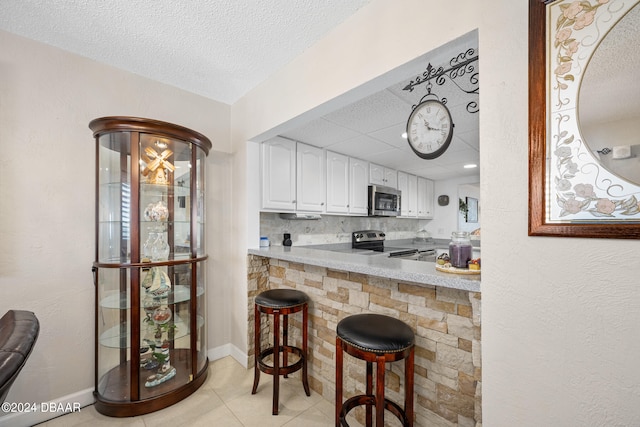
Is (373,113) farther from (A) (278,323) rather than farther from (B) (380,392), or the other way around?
(B) (380,392)

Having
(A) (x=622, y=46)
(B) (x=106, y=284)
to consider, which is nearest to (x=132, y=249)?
(B) (x=106, y=284)

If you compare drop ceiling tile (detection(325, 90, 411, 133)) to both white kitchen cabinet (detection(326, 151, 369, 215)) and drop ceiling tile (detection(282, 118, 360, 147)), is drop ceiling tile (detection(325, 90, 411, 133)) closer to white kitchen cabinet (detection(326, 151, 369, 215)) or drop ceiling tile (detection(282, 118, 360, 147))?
drop ceiling tile (detection(282, 118, 360, 147))

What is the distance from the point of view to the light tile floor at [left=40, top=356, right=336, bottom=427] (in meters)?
1.78

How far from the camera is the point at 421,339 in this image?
4.89 ft

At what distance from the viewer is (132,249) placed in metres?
1.85

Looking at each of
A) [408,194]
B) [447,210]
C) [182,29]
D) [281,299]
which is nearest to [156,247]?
[281,299]

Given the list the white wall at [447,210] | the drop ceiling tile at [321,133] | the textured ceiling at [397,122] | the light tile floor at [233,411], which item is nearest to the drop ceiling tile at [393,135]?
the textured ceiling at [397,122]

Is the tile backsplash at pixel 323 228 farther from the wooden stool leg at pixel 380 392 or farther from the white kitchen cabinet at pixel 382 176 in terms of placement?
the wooden stool leg at pixel 380 392

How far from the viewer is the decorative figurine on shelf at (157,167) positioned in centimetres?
198

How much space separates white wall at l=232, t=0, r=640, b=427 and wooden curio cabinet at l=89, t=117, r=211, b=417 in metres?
1.83

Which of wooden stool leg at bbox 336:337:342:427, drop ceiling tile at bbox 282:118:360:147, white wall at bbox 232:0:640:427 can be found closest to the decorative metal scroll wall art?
white wall at bbox 232:0:640:427

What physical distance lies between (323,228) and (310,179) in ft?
2.87

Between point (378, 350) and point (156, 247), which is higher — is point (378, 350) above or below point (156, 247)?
below

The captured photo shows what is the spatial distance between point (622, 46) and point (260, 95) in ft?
7.17
